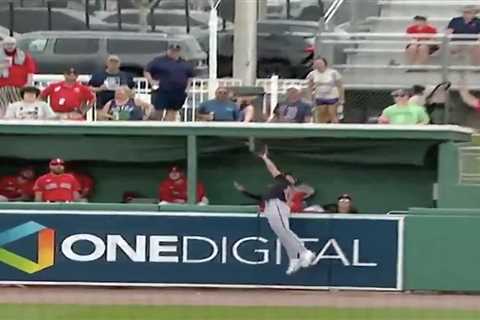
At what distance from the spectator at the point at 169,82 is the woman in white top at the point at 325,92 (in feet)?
5.80

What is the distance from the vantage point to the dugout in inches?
720

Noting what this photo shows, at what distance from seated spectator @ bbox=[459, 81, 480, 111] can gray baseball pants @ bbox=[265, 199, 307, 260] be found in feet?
16.0

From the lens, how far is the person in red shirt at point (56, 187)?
720 inches

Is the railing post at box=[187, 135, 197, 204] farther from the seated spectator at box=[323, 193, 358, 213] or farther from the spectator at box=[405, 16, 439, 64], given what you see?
the spectator at box=[405, 16, 439, 64]

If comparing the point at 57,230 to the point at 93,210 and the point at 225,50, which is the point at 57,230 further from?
the point at 225,50

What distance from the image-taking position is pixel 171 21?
34.8 metres

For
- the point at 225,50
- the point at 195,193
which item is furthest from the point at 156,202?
the point at 225,50

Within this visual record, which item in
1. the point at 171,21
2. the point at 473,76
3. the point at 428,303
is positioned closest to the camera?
the point at 428,303

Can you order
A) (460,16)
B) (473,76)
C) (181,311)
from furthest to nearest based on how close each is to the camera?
(460,16)
(473,76)
(181,311)

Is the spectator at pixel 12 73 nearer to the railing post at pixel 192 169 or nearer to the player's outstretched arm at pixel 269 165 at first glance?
the railing post at pixel 192 169

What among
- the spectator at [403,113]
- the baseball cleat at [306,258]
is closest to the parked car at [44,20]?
the spectator at [403,113]

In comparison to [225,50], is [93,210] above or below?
below

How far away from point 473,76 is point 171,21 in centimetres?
1431

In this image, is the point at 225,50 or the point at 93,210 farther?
the point at 225,50
